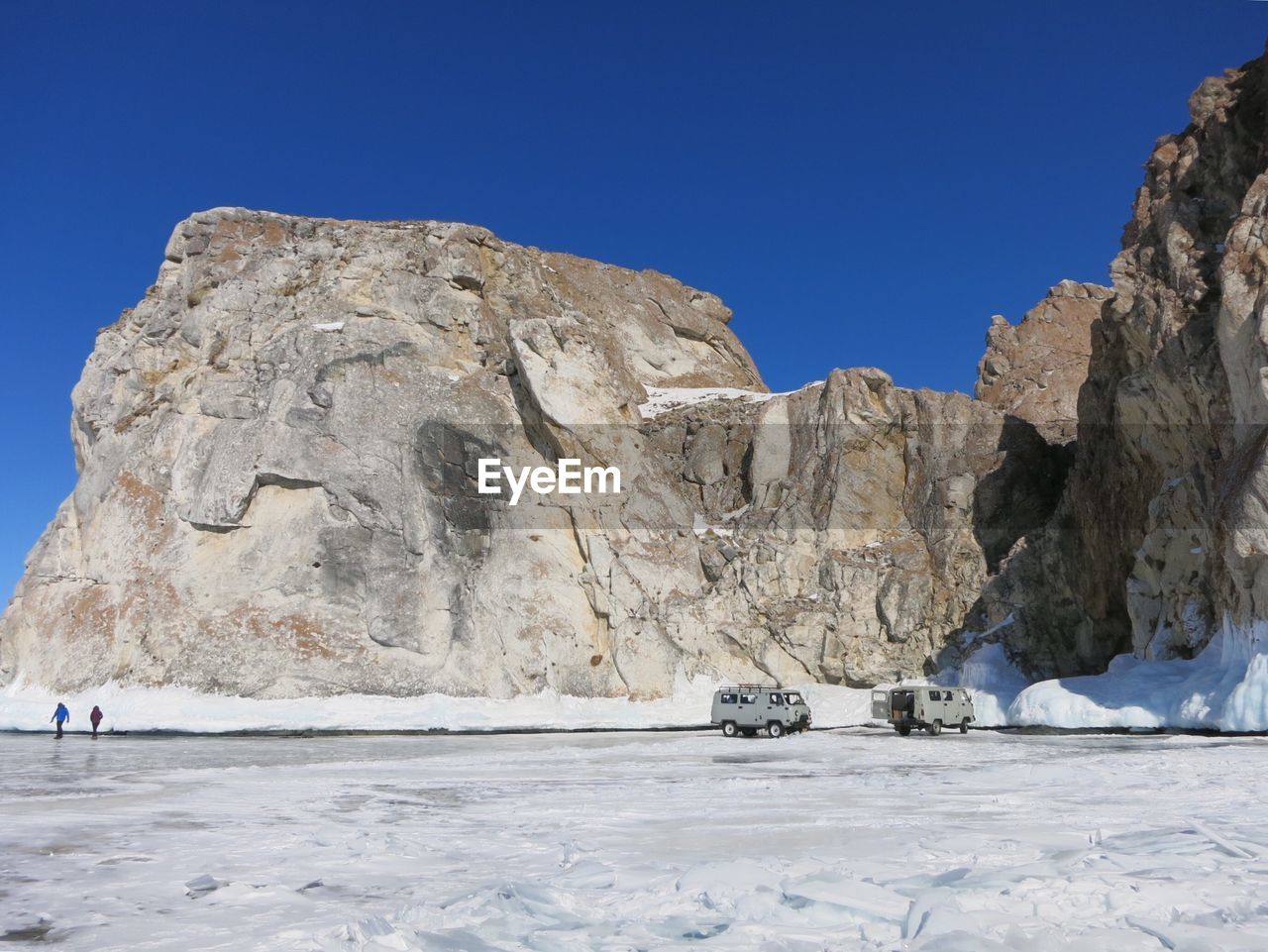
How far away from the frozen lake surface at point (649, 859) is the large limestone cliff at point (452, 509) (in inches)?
925

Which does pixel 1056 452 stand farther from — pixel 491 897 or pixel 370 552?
pixel 491 897

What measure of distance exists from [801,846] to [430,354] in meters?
42.5

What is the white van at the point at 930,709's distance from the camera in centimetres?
3549

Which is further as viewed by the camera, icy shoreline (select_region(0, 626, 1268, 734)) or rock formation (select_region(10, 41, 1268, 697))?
rock formation (select_region(10, 41, 1268, 697))

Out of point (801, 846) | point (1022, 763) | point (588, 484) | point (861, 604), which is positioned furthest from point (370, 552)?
point (801, 846)

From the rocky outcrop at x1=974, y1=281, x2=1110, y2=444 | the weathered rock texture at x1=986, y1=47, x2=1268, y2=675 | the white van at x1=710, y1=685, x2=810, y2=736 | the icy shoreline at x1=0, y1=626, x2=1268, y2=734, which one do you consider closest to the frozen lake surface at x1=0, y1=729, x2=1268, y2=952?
the icy shoreline at x1=0, y1=626, x2=1268, y2=734

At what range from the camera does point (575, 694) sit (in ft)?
145

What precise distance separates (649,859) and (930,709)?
2734 cm

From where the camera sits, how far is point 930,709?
3581cm

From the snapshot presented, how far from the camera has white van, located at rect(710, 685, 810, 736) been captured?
1389 inches

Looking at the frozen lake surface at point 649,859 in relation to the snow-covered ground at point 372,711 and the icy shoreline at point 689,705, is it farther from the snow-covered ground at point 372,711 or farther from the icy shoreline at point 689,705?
the snow-covered ground at point 372,711

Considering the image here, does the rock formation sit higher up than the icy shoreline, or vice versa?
the rock formation

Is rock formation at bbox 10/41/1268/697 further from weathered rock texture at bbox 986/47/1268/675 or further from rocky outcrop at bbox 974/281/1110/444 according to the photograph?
rocky outcrop at bbox 974/281/1110/444
